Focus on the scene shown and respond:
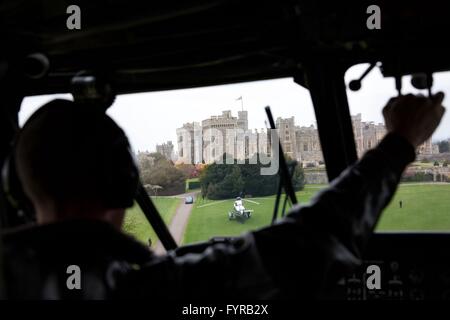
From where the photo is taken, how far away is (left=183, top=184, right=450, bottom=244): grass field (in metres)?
1.81

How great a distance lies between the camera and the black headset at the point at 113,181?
798mm

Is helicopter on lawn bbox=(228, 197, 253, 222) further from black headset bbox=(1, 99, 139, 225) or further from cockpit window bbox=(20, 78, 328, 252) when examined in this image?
black headset bbox=(1, 99, 139, 225)

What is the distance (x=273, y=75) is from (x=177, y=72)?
0.41m

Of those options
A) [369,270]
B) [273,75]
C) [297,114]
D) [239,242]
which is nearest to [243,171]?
[297,114]

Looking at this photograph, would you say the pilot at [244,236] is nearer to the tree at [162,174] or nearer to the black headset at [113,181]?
the black headset at [113,181]

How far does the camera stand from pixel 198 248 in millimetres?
2090

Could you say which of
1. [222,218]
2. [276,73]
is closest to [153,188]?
[222,218]

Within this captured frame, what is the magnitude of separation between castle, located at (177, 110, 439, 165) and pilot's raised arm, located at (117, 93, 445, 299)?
1.09m

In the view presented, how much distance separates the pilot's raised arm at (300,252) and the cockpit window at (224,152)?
3.55 feet

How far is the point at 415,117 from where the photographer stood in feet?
2.54

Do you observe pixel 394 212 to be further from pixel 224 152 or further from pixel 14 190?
pixel 14 190

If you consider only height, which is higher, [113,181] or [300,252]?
[113,181]

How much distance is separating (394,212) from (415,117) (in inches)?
49.0

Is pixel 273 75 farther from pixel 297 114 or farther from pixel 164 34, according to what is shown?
pixel 164 34
